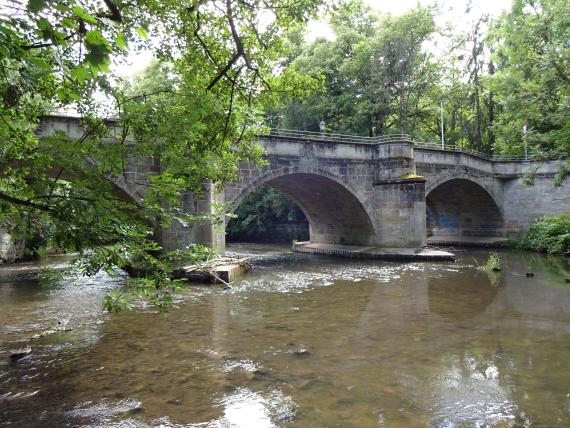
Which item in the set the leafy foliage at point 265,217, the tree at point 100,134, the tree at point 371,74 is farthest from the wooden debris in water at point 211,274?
the leafy foliage at point 265,217

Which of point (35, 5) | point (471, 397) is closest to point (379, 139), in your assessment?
point (471, 397)

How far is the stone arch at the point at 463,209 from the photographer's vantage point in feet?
85.0

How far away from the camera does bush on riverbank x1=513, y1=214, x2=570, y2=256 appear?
19.0m

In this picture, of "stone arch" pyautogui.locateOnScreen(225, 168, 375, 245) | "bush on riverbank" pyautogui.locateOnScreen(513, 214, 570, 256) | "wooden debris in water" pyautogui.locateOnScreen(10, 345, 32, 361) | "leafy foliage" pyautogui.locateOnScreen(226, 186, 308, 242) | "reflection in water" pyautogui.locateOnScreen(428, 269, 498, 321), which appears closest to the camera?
"wooden debris in water" pyautogui.locateOnScreen(10, 345, 32, 361)

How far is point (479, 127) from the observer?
104 feet

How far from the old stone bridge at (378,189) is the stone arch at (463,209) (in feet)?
0.21

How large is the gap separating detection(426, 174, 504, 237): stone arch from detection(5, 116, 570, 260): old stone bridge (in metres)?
0.06

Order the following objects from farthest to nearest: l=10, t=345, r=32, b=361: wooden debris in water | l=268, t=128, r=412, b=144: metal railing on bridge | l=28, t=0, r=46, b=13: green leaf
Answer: l=268, t=128, r=412, b=144: metal railing on bridge, l=10, t=345, r=32, b=361: wooden debris in water, l=28, t=0, r=46, b=13: green leaf

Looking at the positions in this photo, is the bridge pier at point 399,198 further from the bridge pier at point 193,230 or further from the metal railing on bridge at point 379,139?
the bridge pier at point 193,230

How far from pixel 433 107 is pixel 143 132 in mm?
29354

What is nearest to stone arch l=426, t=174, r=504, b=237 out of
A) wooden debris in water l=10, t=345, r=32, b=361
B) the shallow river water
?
the shallow river water

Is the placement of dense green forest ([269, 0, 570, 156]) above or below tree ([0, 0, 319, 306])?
Result: above

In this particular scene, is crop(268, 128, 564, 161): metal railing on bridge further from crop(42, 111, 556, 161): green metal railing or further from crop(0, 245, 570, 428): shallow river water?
crop(0, 245, 570, 428): shallow river water

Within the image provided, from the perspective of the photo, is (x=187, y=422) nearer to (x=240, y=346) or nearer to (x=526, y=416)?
(x=240, y=346)
